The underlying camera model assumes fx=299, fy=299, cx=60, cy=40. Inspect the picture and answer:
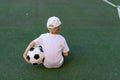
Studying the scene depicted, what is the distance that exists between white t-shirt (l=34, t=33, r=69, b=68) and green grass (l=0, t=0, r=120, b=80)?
0.12m

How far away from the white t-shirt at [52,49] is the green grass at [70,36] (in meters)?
0.12

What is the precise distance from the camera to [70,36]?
5.92 meters

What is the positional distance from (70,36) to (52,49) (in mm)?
1440

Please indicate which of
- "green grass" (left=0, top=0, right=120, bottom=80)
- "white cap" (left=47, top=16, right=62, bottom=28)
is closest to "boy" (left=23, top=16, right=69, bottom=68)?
"white cap" (left=47, top=16, right=62, bottom=28)

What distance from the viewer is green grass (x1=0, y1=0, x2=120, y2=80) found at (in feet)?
14.8

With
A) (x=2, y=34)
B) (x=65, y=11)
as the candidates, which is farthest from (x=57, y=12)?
(x=2, y=34)

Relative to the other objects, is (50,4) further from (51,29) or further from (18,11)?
(51,29)

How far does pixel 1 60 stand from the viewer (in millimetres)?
4832

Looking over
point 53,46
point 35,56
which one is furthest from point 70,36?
point 35,56

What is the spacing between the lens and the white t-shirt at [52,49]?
4.52 meters

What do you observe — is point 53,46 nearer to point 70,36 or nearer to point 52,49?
point 52,49

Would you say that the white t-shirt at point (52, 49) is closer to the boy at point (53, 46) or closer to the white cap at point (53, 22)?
the boy at point (53, 46)

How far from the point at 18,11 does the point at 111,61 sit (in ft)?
11.5

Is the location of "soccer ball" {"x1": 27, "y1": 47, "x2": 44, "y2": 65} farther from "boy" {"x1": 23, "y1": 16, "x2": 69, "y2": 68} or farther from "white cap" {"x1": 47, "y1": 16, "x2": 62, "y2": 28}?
"white cap" {"x1": 47, "y1": 16, "x2": 62, "y2": 28}
